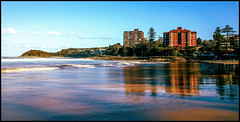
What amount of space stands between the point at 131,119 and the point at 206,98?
5.37 metres

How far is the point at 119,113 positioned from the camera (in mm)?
7828

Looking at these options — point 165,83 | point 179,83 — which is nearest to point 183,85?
point 179,83

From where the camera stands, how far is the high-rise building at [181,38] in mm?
158125

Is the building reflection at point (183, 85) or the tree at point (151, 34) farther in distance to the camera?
the tree at point (151, 34)

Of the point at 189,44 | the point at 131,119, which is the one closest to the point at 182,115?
the point at 131,119

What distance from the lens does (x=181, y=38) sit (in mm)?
158625

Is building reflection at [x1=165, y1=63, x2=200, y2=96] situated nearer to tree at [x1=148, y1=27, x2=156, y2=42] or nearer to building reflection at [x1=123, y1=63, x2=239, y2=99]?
building reflection at [x1=123, y1=63, x2=239, y2=99]

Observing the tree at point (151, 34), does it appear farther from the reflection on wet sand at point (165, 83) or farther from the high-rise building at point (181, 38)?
the reflection on wet sand at point (165, 83)

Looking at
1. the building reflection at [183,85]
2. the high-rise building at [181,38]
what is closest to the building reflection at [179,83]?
the building reflection at [183,85]

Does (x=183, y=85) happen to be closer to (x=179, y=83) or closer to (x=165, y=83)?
(x=179, y=83)

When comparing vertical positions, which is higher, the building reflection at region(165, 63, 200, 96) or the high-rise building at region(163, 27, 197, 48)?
the high-rise building at region(163, 27, 197, 48)

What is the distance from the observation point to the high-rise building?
15812cm

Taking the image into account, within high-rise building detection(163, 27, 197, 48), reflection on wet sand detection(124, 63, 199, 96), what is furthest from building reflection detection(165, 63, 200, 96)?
high-rise building detection(163, 27, 197, 48)

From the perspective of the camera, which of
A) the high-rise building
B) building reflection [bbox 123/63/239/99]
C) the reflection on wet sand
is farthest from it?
the high-rise building
